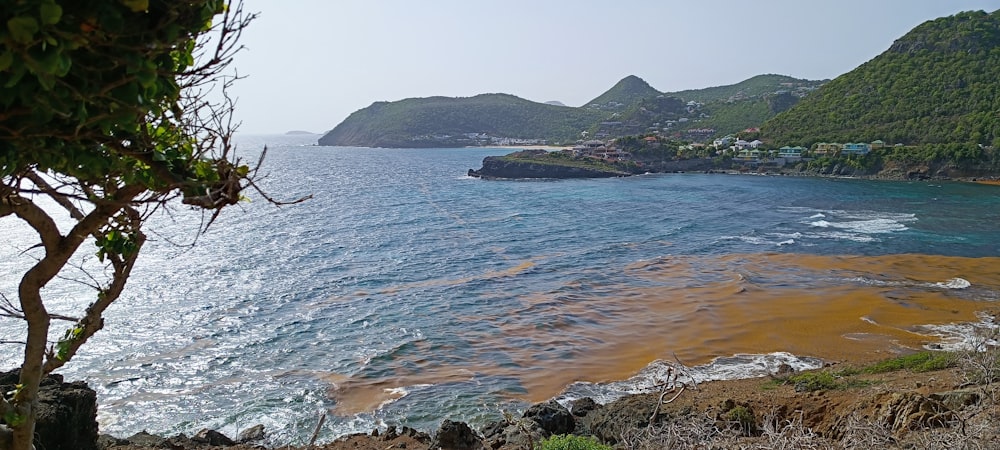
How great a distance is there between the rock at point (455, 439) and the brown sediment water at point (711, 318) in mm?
4138

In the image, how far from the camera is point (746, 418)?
11742 millimetres

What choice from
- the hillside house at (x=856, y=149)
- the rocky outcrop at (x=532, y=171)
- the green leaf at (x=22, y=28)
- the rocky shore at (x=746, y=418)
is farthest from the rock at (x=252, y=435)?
the hillside house at (x=856, y=149)

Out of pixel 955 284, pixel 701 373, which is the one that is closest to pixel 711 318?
pixel 701 373

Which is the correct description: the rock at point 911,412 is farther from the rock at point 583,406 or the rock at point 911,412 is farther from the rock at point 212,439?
the rock at point 212,439

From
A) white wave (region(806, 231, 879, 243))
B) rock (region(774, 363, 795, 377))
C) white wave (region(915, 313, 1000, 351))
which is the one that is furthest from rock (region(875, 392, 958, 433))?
white wave (region(806, 231, 879, 243))

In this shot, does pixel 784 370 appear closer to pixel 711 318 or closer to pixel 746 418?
pixel 711 318

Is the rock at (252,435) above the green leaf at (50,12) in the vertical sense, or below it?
below

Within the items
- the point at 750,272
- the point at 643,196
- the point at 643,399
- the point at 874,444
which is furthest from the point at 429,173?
the point at 874,444

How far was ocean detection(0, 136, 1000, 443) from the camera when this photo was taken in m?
16.7

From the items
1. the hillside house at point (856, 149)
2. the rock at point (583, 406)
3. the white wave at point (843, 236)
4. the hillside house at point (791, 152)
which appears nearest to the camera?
the rock at point (583, 406)

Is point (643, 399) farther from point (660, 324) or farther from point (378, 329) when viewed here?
point (378, 329)

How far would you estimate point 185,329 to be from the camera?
2114 cm

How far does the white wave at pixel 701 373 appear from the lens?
16.6 meters

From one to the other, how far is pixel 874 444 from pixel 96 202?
25.3ft
